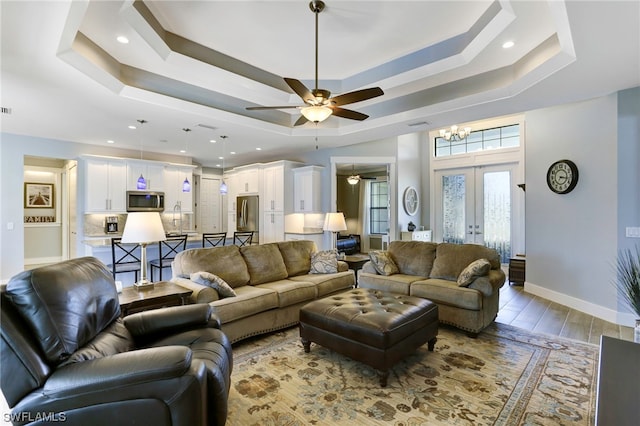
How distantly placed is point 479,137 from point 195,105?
589cm

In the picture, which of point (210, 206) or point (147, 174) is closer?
point (147, 174)

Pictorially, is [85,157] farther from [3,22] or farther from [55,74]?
[3,22]

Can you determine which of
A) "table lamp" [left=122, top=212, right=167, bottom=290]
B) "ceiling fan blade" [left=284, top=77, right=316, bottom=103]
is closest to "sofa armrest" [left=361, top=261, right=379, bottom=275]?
"ceiling fan blade" [left=284, top=77, right=316, bottom=103]

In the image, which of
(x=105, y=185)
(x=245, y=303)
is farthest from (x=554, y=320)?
(x=105, y=185)

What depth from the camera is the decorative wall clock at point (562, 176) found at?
443 cm

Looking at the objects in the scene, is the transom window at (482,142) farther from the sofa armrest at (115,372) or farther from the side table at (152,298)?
the sofa armrest at (115,372)

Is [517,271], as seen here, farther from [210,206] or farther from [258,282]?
[210,206]

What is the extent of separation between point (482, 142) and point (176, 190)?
23.2ft

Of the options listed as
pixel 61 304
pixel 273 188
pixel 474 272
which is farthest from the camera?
pixel 273 188

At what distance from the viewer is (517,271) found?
18.5ft

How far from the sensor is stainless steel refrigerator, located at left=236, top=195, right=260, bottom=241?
767 centimetres

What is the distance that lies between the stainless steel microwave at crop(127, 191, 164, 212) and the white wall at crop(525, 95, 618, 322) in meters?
7.31

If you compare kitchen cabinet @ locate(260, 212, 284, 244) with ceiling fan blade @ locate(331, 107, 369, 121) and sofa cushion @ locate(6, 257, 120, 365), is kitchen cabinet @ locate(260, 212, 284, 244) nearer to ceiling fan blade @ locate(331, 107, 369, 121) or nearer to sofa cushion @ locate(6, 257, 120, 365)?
ceiling fan blade @ locate(331, 107, 369, 121)

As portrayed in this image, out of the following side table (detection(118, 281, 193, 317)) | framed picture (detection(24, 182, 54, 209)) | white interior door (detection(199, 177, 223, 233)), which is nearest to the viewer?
side table (detection(118, 281, 193, 317))
